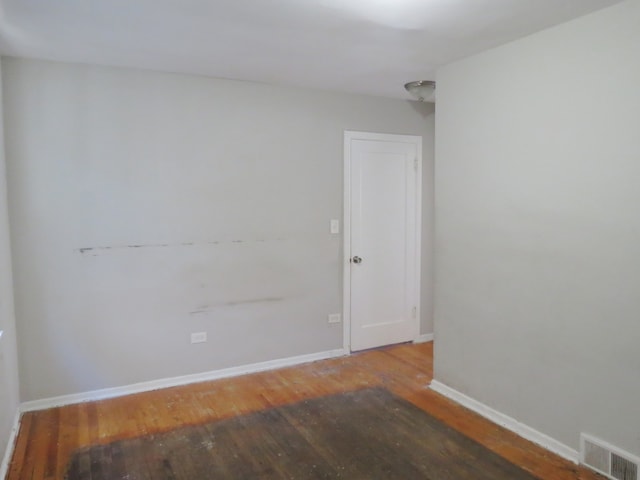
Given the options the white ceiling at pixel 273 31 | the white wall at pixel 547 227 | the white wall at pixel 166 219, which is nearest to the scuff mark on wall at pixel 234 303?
the white wall at pixel 166 219

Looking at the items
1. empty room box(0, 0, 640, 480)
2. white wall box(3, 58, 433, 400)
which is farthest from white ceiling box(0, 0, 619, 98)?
white wall box(3, 58, 433, 400)

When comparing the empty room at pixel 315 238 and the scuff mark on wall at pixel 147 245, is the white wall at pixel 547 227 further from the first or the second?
the scuff mark on wall at pixel 147 245

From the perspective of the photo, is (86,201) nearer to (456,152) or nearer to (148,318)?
(148,318)

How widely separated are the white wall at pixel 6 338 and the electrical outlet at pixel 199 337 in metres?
1.21

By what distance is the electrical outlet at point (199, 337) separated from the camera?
12.2 ft

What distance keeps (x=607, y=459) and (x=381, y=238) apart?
8.38ft

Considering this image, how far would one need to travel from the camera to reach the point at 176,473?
2488 millimetres

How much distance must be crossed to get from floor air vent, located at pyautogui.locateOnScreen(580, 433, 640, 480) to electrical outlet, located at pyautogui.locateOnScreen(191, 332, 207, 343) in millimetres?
2732

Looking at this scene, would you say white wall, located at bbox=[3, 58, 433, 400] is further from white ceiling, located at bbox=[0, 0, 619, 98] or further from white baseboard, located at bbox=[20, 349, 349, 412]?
white ceiling, located at bbox=[0, 0, 619, 98]

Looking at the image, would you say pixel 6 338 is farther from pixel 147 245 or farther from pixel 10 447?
pixel 147 245

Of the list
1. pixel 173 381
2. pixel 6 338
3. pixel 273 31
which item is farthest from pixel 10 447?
pixel 273 31

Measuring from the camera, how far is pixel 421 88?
379 cm

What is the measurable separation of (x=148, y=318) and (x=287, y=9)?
248 centimetres

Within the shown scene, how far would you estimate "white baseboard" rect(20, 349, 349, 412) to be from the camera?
10.7ft
